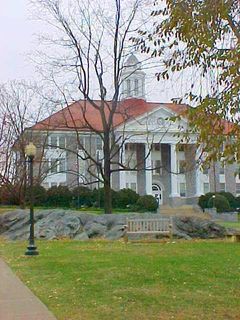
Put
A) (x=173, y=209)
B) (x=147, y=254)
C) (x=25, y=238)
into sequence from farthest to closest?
1. (x=173, y=209)
2. (x=25, y=238)
3. (x=147, y=254)

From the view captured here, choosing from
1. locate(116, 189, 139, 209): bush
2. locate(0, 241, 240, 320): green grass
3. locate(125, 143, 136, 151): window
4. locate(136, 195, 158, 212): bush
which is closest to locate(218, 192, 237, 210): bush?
locate(125, 143, 136, 151): window

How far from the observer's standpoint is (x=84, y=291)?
10.5 meters

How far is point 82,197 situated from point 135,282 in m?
49.9

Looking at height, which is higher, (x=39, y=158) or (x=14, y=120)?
(x=14, y=120)

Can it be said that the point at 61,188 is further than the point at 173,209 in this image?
No

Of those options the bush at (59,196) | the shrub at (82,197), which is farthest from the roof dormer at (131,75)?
the shrub at (82,197)

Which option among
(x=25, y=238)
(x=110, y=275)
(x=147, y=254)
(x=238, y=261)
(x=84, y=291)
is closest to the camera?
(x=84, y=291)

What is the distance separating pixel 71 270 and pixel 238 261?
14.8 ft

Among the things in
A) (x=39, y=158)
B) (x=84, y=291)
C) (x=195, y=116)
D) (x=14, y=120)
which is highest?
(x=14, y=120)

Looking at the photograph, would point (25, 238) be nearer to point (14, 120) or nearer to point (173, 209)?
point (14, 120)

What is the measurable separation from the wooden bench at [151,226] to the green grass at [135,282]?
5.22m

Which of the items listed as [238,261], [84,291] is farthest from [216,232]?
[84,291]

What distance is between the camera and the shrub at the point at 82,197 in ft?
197

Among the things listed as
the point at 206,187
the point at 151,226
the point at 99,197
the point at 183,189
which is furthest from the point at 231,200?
the point at 151,226
